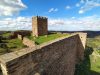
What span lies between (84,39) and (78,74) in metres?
5.07

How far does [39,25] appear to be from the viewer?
950 inches

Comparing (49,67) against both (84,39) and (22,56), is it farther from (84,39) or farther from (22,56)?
(84,39)

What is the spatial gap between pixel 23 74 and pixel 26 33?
25632 millimetres

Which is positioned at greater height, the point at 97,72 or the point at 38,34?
the point at 38,34

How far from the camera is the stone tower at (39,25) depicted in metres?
23.6

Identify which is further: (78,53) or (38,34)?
(38,34)

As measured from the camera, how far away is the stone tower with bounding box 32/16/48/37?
77.5 feet

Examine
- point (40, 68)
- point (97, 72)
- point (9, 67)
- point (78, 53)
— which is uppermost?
point (9, 67)

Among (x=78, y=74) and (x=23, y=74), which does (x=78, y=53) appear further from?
(x=23, y=74)

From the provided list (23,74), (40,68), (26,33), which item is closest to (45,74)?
(40,68)

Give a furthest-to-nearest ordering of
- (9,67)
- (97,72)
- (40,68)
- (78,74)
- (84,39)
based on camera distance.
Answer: (84,39)
(97,72)
(78,74)
(40,68)
(9,67)

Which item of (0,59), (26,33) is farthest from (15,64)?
(26,33)

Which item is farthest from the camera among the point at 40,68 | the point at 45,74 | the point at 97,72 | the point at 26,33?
the point at 26,33

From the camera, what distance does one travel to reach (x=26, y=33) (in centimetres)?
2831
